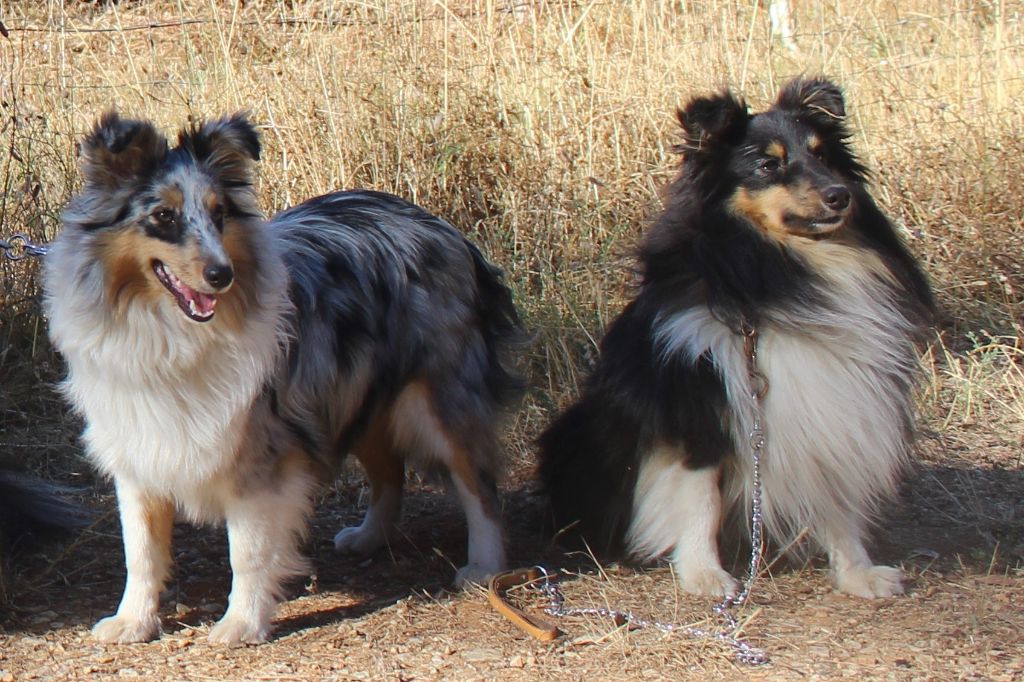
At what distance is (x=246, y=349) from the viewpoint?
3279mm

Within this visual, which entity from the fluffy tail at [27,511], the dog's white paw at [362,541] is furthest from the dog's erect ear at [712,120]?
the fluffy tail at [27,511]

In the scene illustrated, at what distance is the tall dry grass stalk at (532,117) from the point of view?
5.96 m

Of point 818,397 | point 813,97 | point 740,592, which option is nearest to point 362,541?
point 740,592

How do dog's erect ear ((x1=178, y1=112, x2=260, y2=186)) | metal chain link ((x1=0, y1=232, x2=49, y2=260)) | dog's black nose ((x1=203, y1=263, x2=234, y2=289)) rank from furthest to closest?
metal chain link ((x1=0, y1=232, x2=49, y2=260)) → dog's erect ear ((x1=178, y1=112, x2=260, y2=186)) → dog's black nose ((x1=203, y1=263, x2=234, y2=289))

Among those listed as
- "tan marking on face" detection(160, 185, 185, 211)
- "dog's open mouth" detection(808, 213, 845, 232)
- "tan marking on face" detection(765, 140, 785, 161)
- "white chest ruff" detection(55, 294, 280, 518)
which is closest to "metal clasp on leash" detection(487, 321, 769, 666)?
"dog's open mouth" detection(808, 213, 845, 232)

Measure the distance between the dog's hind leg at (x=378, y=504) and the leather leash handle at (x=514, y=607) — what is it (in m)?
0.56

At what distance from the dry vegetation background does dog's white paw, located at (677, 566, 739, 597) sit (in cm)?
7

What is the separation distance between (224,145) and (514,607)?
168cm

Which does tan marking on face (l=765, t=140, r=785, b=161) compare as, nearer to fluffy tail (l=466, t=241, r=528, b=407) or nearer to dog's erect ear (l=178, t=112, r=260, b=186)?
Answer: fluffy tail (l=466, t=241, r=528, b=407)

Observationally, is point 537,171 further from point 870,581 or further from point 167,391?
point 167,391

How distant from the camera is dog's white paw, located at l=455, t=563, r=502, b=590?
3949 millimetres

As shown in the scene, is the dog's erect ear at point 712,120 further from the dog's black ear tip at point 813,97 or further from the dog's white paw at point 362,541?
the dog's white paw at point 362,541

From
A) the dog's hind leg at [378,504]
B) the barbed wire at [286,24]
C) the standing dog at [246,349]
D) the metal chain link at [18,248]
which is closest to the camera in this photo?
the standing dog at [246,349]

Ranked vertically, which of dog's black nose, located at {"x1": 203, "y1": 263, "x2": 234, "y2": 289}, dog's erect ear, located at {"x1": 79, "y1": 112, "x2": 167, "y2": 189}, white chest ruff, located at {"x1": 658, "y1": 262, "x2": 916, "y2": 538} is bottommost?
white chest ruff, located at {"x1": 658, "y1": 262, "x2": 916, "y2": 538}
